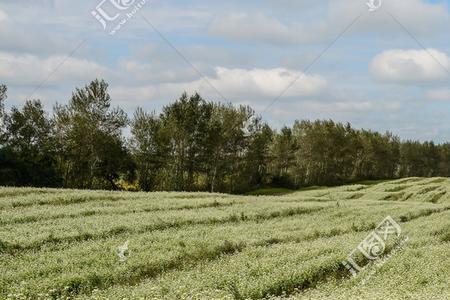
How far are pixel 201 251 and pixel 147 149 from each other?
69616mm

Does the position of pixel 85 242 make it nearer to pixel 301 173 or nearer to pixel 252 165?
pixel 252 165

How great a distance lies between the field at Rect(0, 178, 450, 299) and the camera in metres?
20.5

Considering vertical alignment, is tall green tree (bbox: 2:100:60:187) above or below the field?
above

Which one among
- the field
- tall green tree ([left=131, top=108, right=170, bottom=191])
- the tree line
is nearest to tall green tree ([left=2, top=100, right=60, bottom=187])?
the tree line

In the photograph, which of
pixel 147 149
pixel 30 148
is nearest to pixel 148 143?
pixel 147 149

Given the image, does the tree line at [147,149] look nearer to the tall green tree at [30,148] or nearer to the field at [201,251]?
the tall green tree at [30,148]

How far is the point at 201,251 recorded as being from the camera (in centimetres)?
2669

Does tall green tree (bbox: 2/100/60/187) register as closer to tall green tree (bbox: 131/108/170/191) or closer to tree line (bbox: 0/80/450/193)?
tree line (bbox: 0/80/450/193)

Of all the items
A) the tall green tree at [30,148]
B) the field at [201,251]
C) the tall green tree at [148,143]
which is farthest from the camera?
the tall green tree at [148,143]

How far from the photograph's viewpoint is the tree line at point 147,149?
3233 inches

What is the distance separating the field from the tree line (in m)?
38.6

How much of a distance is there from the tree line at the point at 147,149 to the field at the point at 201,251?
38628 mm

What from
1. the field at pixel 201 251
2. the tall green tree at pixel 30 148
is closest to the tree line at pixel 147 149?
the tall green tree at pixel 30 148

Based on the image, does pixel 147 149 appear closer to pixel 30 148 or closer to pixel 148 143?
pixel 148 143
